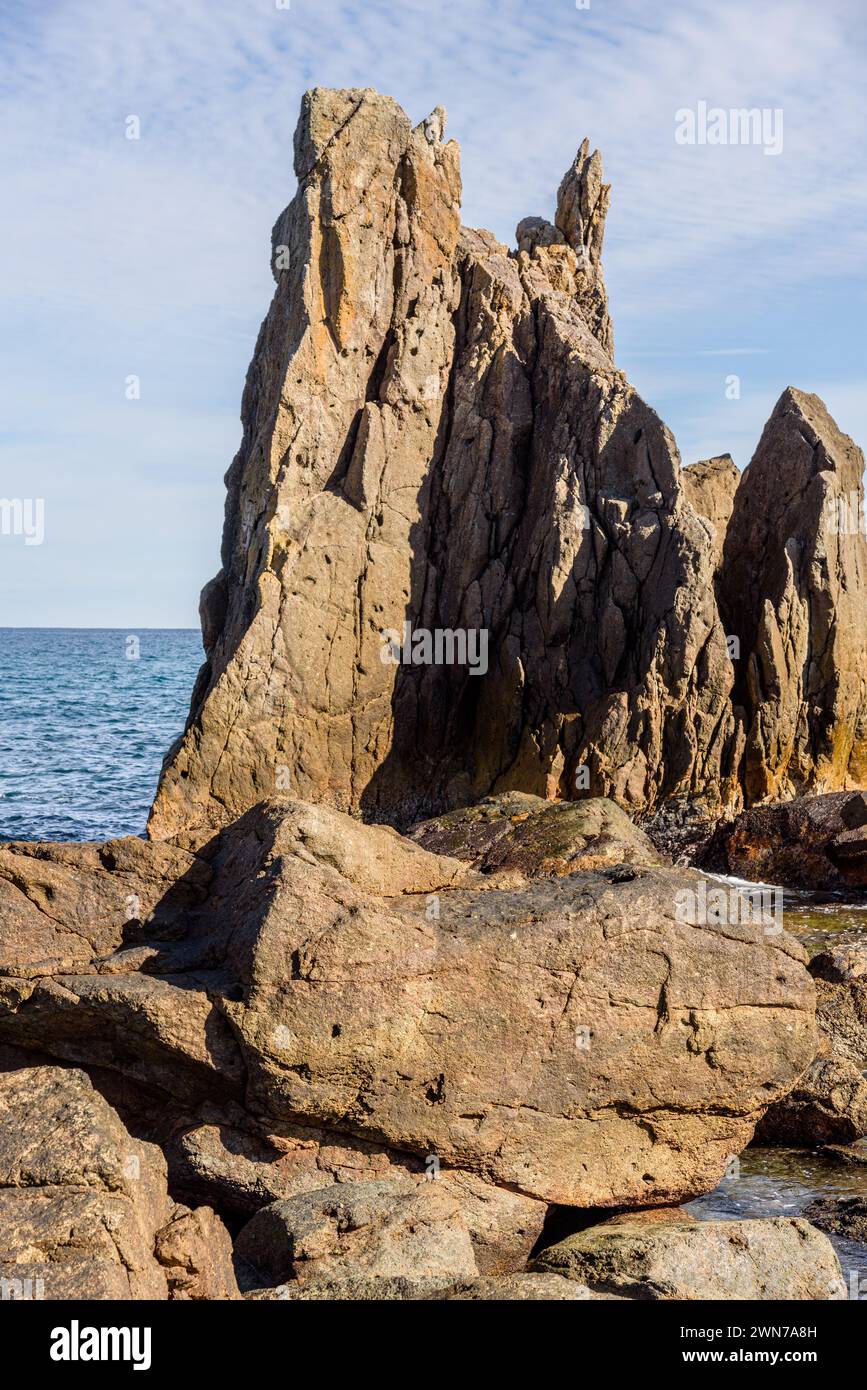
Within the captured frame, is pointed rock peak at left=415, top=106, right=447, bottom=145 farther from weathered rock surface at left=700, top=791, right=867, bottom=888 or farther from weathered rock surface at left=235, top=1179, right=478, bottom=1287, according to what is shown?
weathered rock surface at left=235, top=1179, right=478, bottom=1287

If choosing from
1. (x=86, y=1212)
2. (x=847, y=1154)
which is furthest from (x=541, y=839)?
(x=86, y=1212)

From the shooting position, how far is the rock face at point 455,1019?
10172mm

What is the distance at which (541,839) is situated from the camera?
14.9 m

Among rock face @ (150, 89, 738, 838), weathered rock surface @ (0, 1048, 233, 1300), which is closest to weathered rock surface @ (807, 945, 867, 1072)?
weathered rock surface @ (0, 1048, 233, 1300)

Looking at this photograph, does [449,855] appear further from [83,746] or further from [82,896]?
[83,746]

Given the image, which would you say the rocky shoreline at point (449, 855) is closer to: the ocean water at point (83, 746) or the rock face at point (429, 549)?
the rock face at point (429, 549)

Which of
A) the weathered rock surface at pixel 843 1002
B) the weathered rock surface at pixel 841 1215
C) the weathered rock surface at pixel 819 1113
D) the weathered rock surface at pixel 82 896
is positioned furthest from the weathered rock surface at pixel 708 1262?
the weathered rock surface at pixel 843 1002

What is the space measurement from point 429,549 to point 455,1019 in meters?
22.5

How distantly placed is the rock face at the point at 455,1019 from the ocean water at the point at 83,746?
57.8 feet

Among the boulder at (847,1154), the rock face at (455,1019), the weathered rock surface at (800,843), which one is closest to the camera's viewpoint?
the rock face at (455,1019)

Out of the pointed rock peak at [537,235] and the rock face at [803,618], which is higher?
the pointed rock peak at [537,235]

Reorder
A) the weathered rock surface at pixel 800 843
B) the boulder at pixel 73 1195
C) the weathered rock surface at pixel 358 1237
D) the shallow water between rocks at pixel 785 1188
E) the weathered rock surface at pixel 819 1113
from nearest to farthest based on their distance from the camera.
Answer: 1. the boulder at pixel 73 1195
2. the weathered rock surface at pixel 358 1237
3. the shallow water between rocks at pixel 785 1188
4. the weathered rock surface at pixel 819 1113
5. the weathered rock surface at pixel 800 843

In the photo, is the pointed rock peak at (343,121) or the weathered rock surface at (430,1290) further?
the pointed rock peak at (343,121)

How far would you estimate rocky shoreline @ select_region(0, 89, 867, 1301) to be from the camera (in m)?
9.52
